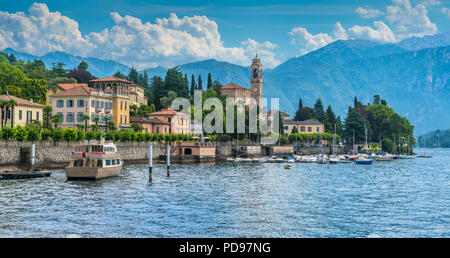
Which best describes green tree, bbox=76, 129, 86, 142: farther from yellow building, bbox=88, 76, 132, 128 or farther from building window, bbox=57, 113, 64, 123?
yellow building, bbox=88, 76, 132, 128

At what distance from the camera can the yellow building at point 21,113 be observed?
8350 cm

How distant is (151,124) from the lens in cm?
11956

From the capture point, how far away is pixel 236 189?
179ft

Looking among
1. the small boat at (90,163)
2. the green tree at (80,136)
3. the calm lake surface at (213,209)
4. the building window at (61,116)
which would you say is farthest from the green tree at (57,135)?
the small boat at (90,163)

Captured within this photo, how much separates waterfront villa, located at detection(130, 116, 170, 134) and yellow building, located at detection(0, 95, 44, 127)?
2865 centimetres

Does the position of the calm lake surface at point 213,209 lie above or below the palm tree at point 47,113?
below

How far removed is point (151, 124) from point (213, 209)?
3262 inches

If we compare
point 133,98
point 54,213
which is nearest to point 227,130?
point 133,98

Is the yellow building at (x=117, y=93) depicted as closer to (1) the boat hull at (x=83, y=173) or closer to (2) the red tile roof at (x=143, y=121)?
Answer: (2) the red tile roof at (x=143, y=121)

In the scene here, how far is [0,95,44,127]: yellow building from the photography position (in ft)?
274

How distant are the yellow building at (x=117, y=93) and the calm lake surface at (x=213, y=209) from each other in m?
49.1

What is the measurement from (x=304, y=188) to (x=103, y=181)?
24.7m

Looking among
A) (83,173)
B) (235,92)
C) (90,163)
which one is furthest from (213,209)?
(235,92)

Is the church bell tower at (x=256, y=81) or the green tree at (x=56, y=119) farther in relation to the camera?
the church bell tower at (x=256, y=81)
